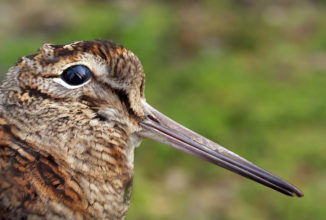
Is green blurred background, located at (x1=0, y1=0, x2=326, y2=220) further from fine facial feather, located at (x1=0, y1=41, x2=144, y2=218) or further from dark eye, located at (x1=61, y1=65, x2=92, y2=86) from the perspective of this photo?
dark eye, located at (x1=61, y1=65, x2=92, y2=86)

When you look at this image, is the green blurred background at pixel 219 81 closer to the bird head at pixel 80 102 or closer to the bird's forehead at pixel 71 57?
the bird head at pixel 80 102

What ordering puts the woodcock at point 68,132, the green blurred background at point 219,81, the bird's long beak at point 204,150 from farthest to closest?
the green blurred background at point 219,81
the bird's long beak at point 204,150
the woodcock at point 68,132

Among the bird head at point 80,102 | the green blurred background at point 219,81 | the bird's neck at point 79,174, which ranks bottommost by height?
the bird's neck at point 79,174

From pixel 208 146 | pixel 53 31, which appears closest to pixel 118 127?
pixel 208 146

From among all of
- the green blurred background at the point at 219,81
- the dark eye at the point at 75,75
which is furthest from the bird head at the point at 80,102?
the green blurred background at the point at 219,81

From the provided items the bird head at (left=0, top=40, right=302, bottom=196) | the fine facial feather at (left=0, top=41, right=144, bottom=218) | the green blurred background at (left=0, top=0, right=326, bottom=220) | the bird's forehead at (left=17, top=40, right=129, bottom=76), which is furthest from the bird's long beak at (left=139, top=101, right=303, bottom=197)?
the green blurred background at (left=0, top=0, right=326, bottom=220)

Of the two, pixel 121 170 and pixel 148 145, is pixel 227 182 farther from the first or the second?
pixel 121 170

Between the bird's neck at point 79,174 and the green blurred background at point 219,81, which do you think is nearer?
the bird's neck at point 79,174

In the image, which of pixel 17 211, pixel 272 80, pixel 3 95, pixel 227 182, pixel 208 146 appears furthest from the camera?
pixel 272 80
